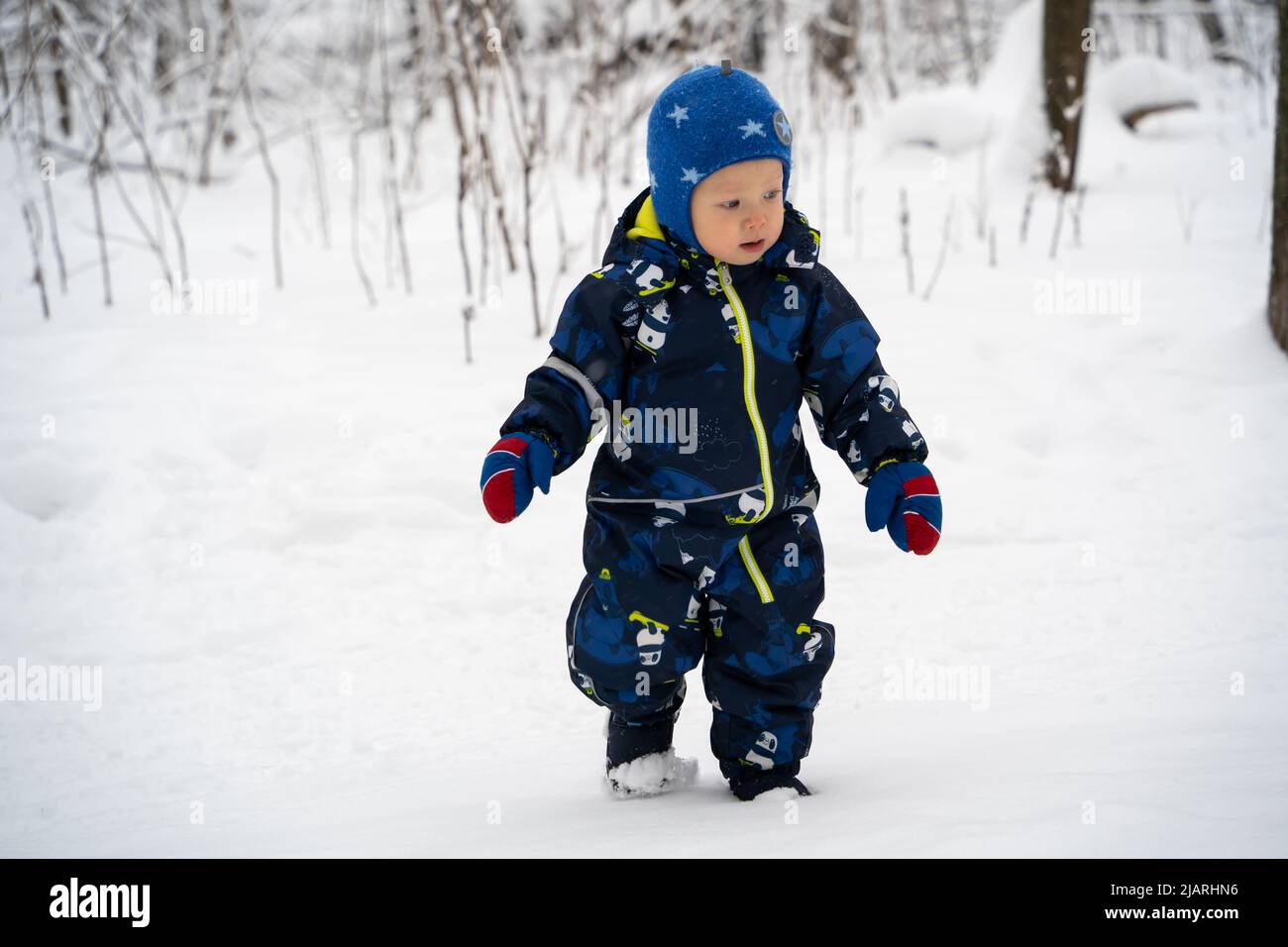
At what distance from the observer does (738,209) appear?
170cm

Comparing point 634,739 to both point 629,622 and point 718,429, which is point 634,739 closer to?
point 629,622

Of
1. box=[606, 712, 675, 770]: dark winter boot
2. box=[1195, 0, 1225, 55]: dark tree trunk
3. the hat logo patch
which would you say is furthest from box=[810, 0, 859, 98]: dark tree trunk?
box=[606, 712, 675, 770]: dark winter boot

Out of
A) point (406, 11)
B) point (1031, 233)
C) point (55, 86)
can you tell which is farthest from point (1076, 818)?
point (406, 11)

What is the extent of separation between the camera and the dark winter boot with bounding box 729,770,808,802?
1.87 meters

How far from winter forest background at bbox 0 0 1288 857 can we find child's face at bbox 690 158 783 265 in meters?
0.88

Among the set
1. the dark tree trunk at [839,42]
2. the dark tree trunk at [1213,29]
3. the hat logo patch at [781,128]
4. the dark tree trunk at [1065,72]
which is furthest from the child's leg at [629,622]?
the dark tree trunk at [1213,29]

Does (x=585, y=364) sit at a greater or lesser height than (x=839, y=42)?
lesser

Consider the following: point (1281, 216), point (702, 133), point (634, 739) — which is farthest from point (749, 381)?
point (1281, 216)

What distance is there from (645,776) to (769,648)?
0.33 m

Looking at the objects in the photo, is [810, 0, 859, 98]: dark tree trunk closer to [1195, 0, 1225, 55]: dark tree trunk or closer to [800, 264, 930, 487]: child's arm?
[1195, 0, 1225, 55]: dark tree trunk

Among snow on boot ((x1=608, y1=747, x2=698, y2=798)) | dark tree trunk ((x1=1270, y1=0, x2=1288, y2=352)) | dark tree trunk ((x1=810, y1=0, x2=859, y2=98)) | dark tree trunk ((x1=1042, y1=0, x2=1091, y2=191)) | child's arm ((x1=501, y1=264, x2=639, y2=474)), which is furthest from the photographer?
dark tree trunk ((x1=810, y1=0, x2=859, y2=98))

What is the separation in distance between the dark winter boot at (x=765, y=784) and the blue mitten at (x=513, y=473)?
641mm

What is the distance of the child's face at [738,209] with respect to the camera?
170 cm

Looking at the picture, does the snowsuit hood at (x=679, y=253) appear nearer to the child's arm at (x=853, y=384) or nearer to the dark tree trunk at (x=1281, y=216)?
the child's arm at (x=853, y=384)
